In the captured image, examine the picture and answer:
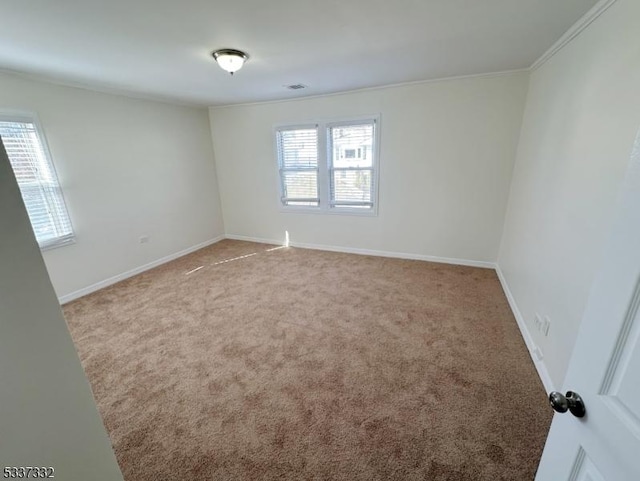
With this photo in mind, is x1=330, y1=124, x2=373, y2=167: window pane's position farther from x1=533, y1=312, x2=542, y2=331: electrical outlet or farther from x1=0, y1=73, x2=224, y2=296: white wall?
x1=533, y1=312, x2=542, y2=331: electrical outlet

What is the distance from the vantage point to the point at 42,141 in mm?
2818

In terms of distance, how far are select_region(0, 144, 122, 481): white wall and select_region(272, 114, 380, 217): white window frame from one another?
3.69 metres

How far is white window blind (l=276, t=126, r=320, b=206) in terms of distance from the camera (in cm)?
425

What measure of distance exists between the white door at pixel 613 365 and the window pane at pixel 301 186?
393 cm

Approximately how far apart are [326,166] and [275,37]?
7.62 ft

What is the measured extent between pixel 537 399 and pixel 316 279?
7.72 feet

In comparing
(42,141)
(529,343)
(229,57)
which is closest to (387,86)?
(229,57)

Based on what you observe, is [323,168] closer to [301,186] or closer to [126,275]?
[301,186]

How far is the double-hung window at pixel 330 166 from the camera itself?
12.9 ft

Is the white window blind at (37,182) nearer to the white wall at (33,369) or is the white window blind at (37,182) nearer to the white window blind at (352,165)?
the white wall at (33,369)

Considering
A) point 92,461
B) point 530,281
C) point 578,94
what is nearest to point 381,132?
point 578,94

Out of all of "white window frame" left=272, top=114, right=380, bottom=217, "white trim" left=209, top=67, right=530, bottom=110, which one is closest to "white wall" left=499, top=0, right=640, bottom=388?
"white trim" left=209, top=67, right=530, bottom=110

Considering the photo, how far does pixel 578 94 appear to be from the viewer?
1.83 meters

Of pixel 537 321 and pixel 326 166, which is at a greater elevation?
pixel 326 166
